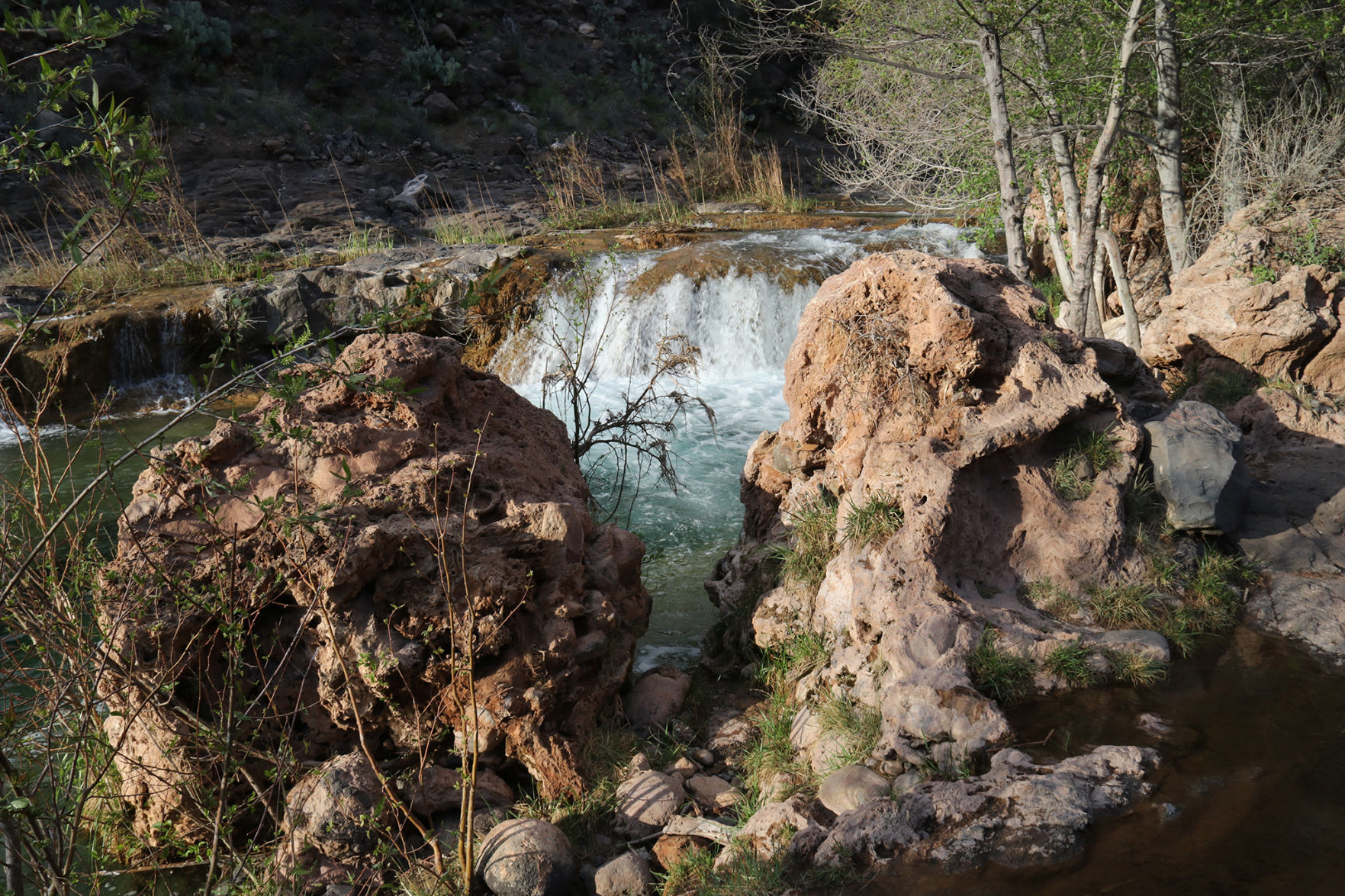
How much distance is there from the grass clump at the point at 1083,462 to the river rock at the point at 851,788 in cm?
194

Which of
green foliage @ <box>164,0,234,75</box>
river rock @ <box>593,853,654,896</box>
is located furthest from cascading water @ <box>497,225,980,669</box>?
green foliage @ <box>164,0,234,75</box>

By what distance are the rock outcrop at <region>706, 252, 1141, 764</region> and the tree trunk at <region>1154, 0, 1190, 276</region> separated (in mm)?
3930

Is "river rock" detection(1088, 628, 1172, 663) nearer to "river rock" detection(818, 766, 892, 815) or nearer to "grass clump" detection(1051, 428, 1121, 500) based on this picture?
"grass clump" detection(1051, 428, 1121, 500)

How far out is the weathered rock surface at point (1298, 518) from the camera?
4117mm

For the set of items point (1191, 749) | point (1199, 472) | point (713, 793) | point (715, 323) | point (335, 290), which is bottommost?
point (713, 793)

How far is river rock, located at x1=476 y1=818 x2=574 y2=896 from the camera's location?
3.10 m

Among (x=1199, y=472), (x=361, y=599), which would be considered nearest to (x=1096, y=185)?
(x=1199, y=472)

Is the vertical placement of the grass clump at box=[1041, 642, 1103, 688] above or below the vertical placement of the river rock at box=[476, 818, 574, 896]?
above

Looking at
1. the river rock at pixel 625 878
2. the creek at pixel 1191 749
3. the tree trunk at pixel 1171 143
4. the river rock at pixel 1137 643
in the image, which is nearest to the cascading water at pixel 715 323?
the creek at pixel 1191 749

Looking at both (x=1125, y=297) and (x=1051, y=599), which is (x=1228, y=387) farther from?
(x=1051, y=599)

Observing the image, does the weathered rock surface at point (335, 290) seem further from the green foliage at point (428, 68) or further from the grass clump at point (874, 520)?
the green foliage at point (428, 68)

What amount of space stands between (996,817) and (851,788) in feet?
1.66

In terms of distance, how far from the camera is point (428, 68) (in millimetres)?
22531

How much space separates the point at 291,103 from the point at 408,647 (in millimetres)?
20367
